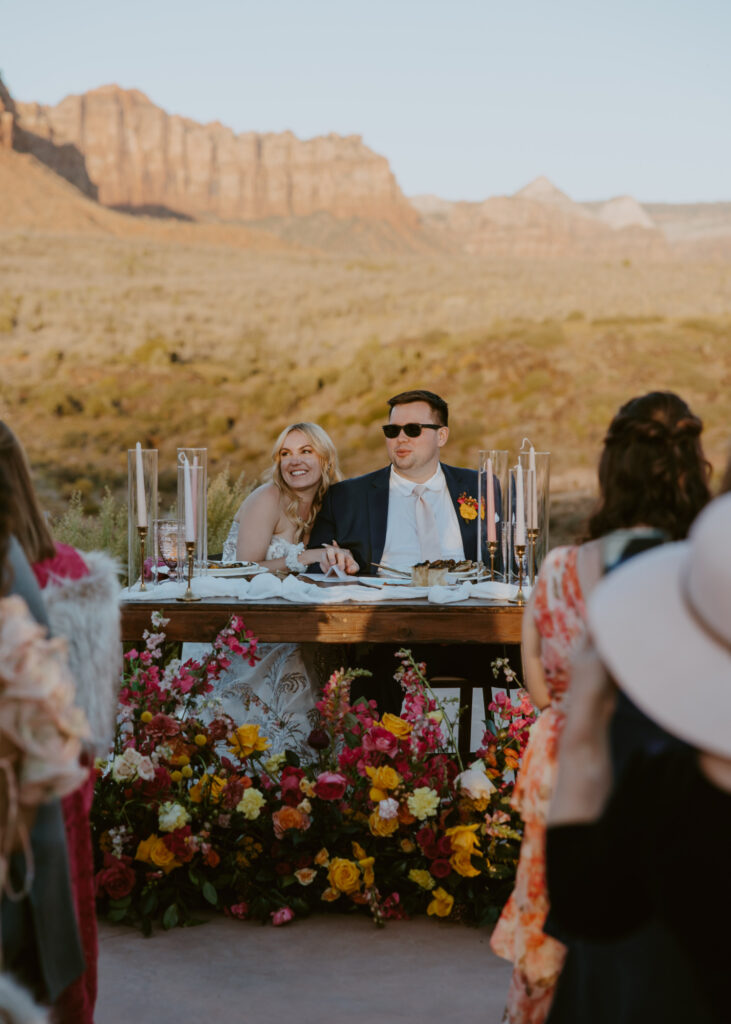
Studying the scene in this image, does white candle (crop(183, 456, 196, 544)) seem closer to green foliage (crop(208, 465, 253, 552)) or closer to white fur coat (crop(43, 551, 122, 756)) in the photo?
white fur coat (crop(43, 551, 122, 756))

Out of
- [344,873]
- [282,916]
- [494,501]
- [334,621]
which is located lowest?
[282,916]

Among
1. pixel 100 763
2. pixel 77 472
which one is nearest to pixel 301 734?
pixel 100 763

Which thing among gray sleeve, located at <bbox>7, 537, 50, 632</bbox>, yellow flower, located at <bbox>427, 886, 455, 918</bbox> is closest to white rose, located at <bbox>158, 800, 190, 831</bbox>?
yellow flower, located at <bbox>427, 886, 455, 918</bbox>

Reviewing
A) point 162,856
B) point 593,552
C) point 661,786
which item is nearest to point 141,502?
point 162,856

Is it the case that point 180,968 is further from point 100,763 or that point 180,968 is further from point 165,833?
point 100,763

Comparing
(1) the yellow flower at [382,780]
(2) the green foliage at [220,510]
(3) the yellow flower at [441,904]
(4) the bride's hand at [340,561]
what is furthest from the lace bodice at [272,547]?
(2) the green foliage at [220,510]

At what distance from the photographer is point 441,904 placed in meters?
3.26

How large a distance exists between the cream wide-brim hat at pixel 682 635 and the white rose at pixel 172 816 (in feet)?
7.63

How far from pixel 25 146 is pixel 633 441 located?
45.4m

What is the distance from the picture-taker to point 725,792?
1059 millimetres

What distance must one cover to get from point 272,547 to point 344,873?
1903 mm

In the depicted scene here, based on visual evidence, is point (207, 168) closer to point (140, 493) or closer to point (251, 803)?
point (140, 493)

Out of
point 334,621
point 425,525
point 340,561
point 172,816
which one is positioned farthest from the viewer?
point 425,525

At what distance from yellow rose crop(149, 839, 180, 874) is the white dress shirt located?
2152 millimetres
